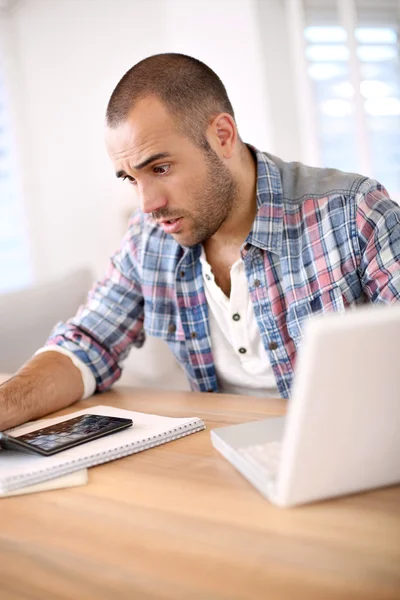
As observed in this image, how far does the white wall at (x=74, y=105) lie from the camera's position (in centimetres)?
432

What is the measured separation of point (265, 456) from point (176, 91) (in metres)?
0.89

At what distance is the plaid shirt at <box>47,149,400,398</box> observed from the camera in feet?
4.71

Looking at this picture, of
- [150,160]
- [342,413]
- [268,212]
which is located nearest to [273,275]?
[268,212]

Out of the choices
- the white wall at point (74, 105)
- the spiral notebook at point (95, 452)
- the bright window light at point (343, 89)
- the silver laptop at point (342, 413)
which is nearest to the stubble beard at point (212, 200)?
the spiral notebook at point (95, 452)

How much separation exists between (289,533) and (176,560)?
11cm

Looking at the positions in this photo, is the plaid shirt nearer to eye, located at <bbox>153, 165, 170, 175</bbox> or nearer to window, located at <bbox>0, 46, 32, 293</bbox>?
eye, located at <bbox>153, 165, 170, 175</bbox>

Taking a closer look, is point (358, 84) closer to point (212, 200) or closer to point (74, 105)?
point (74, 105)

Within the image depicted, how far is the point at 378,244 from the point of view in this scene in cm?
138

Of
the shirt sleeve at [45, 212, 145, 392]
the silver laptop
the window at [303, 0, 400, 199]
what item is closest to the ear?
the shirt sleeve at [45, 212, 145, 392]

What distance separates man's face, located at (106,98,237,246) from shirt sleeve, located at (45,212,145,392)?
22 cm

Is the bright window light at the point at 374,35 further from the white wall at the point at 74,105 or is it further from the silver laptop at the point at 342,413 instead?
the silver laptop at the point at 342,413

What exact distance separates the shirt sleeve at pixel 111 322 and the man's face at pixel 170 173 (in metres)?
0.22

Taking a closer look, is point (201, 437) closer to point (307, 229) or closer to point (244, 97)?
point (307, 229)

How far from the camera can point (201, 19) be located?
391 centimetres
